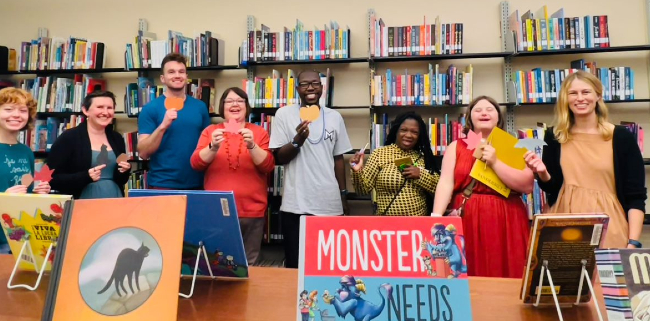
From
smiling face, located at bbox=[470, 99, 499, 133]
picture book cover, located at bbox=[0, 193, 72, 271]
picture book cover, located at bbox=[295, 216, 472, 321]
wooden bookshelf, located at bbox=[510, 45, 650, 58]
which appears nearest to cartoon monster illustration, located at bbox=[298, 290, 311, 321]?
picture book cover, located at bbox=[295, 216, 472, 321]

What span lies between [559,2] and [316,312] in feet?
13.3

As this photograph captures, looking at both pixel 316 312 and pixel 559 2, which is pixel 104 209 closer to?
pixel 316 312

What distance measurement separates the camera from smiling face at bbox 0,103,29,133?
2059 millimetres

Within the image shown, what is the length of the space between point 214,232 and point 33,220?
566mm

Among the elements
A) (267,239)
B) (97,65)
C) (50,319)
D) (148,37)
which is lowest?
(267,239)

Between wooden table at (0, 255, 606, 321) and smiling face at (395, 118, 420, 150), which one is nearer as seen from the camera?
wooden table at (0, 255, 606, 321)

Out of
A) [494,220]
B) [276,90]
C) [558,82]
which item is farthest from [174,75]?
[558,82]

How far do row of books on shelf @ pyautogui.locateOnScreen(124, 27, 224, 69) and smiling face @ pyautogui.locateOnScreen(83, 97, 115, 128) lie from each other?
1.60m

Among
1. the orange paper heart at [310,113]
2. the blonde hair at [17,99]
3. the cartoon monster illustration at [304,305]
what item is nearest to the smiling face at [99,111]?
the blonde hair at [17,99]

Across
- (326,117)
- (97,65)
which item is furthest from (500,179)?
(97,65)

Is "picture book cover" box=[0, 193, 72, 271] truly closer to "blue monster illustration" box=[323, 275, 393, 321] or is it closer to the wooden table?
the wooden table

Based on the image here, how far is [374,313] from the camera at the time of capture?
881 millimetres

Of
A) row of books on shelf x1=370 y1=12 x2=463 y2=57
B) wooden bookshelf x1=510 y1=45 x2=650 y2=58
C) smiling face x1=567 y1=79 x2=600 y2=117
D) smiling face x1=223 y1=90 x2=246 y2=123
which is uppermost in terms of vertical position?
row of books on shelf x1=370 y1=12 x2=463 y2=57

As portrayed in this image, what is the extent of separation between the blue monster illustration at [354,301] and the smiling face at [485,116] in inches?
61.1
